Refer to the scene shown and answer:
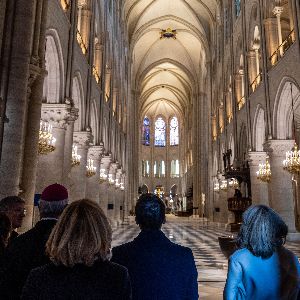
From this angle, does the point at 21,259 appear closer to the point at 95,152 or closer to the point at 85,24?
the point at 85,24

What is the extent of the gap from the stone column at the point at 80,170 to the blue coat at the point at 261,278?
42.1 ft

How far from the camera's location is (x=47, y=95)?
11.6 metres

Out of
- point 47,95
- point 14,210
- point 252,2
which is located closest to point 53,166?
point 47,95

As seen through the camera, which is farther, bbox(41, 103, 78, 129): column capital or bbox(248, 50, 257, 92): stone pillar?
bbox(248, 50, 257, 92): stone pillar

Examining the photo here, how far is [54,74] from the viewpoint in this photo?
1166cm

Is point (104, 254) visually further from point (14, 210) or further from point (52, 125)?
point (52, 125)

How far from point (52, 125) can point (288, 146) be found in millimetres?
9876

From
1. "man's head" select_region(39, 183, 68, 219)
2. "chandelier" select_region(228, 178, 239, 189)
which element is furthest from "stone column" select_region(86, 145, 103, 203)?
"man's head" select_region(39, 183, 68, 219)

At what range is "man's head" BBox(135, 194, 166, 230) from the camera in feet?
7.06

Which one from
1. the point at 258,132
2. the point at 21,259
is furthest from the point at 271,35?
the point at 21,259

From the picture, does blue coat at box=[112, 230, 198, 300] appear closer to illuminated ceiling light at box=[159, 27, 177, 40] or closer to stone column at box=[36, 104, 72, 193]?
stone column at box=[36, 104, 72, 193]

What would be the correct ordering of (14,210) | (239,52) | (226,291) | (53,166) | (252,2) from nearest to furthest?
(226,291)
(14,210)
(53,166)
(252,2)
(239,52)

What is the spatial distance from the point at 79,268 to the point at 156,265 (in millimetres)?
718

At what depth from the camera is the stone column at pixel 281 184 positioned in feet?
48.4
